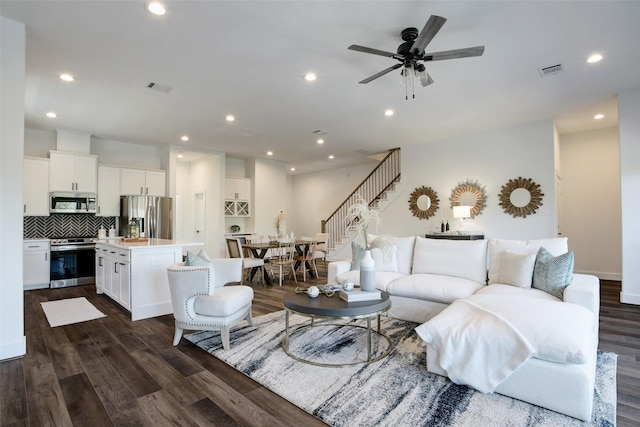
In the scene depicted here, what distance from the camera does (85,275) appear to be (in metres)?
6.29

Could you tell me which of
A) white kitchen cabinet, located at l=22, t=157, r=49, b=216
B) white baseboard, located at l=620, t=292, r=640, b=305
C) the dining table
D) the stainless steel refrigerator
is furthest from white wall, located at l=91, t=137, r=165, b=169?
white baseboard, located at l=620, t=292, r=640, b=305

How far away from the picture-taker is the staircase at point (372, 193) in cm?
876

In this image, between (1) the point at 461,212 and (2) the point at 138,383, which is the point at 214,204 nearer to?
(1) the point at 461,212

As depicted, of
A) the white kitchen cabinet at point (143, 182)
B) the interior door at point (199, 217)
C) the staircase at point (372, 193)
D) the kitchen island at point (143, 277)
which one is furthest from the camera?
the staircase at point (372, 193)

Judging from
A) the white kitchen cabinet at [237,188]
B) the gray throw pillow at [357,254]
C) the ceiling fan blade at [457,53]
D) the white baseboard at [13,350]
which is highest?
the ceiling fan blade at [457,53]

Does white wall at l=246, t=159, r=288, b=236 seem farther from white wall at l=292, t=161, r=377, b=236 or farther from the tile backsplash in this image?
the tile backsplash

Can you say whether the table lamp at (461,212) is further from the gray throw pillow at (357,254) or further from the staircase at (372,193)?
the gray throw pillow at (357,254)

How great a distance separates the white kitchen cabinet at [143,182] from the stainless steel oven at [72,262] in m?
1.39

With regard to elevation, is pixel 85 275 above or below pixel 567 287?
below

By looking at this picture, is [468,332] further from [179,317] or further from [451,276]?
[179,317]

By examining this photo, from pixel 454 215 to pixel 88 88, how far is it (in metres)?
6.55

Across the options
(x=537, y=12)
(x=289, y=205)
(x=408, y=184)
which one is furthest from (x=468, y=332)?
(x=289, y=205)

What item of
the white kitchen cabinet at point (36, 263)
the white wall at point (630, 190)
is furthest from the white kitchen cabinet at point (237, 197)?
the white wall at point (630, 190)

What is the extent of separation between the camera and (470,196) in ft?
22.6
